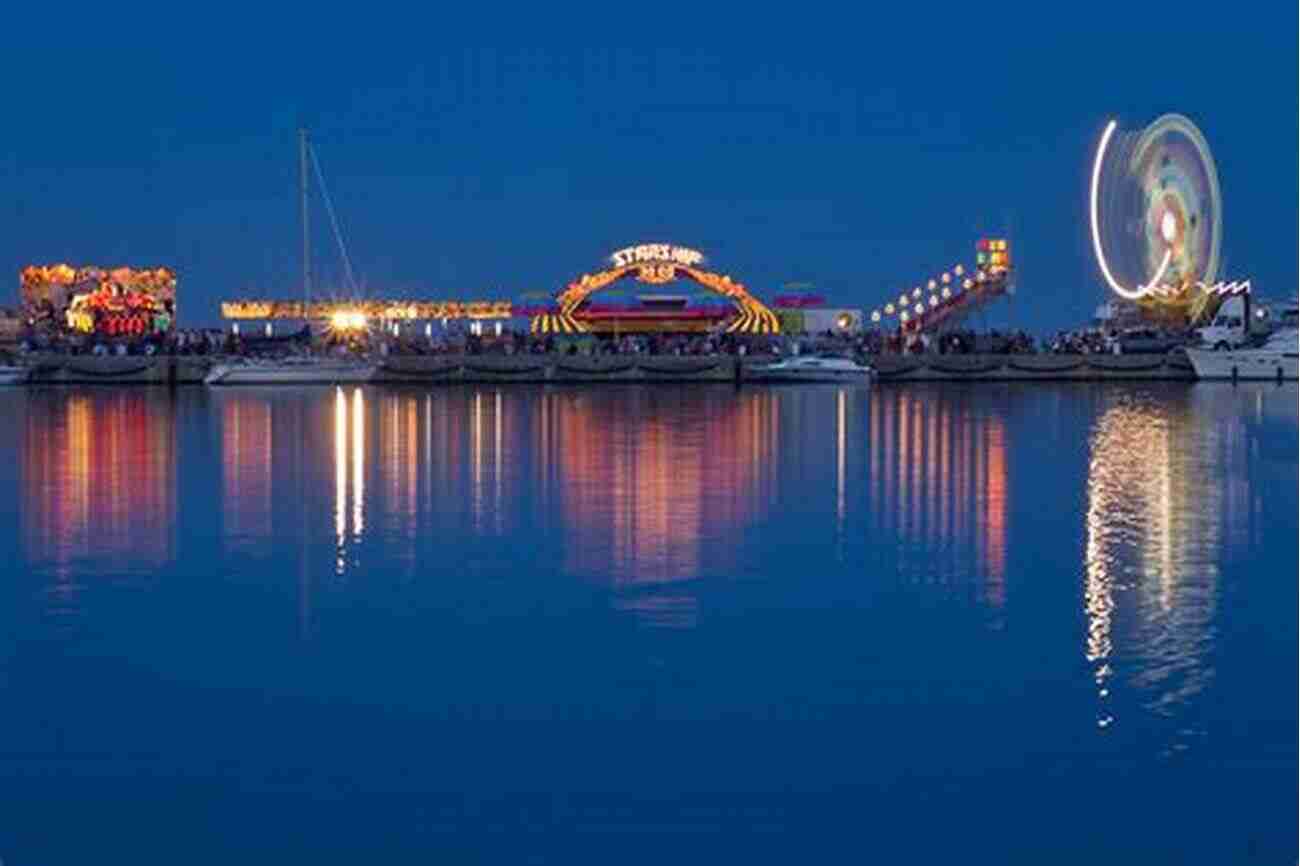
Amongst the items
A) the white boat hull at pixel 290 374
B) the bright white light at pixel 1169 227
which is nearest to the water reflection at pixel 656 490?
the white boat hull at pixel 290 374

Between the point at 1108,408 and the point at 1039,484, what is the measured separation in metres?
23.7

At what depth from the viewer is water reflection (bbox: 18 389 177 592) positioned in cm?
1733

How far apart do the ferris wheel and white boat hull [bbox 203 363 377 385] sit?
1093 inches

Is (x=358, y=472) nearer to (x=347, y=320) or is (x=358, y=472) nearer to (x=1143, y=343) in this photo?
(x=347, y=320)

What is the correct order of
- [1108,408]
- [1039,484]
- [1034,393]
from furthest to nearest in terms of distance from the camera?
[1034,393] < [1108,408] < [1039,484]

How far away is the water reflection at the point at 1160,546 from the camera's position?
12094 millimetres

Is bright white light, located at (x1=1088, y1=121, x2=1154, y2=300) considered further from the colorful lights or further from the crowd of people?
the colorful lights

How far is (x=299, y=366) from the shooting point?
63875 mm

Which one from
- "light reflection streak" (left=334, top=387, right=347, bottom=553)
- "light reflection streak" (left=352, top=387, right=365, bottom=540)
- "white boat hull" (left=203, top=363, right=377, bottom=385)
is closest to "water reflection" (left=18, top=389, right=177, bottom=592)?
"light reflection streak" (left=334, top=387, right=347, bottom=553)

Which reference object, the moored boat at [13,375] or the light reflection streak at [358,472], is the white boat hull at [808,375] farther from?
the moored boat at [13,375]

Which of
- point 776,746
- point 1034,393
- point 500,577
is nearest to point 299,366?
point 1034,393

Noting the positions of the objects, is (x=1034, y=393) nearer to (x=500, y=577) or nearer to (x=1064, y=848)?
(x=500, y=577)

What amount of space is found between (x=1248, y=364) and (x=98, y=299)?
4992 cm

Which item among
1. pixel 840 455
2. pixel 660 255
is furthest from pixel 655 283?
pixel 840 455
